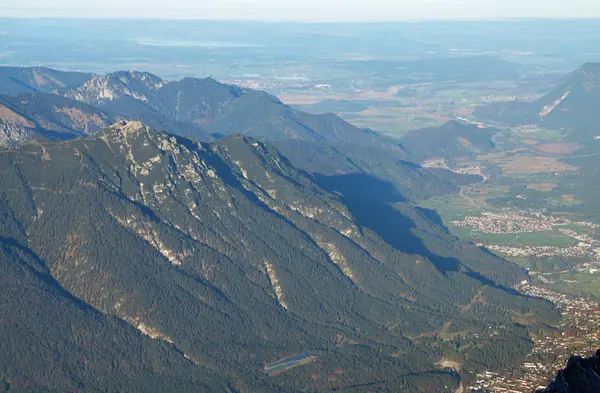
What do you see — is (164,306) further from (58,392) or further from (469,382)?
(469,382)

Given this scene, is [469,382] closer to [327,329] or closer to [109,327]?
[327,329]

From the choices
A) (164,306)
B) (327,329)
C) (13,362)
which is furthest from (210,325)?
(13,362)

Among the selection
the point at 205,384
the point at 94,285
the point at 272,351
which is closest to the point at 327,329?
the point at 272,351

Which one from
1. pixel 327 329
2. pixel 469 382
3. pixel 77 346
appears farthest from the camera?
pixel 327 329

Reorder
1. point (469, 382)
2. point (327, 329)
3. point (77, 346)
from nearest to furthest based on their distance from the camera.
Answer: point (469, 382) → point (77, 346) → point (327, 329)

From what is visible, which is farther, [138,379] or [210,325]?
[210,325]

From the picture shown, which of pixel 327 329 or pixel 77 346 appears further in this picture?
pixel 327 329
